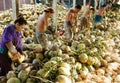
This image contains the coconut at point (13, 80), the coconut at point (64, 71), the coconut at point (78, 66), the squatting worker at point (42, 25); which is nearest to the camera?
the coconut at point (13, 80)

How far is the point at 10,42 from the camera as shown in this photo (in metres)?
4.53

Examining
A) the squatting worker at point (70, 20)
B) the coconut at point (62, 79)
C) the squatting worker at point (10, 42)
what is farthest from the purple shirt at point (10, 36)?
the squatting worker at point (70, 20)

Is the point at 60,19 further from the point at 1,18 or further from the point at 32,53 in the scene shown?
the point at 32,53

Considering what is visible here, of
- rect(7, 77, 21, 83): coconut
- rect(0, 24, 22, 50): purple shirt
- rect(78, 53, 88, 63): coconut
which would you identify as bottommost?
rect(78, 53, 88, 63): coconut

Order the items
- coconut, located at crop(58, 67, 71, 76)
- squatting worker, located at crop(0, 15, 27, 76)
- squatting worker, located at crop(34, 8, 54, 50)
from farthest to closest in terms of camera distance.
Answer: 1. squatting worker, located at crop(34, 8, 54, 50)
2. squatting worker, located at crop(0, 15, 27, 76)
3. coconut, located at crop(58, 67, 71, 76)

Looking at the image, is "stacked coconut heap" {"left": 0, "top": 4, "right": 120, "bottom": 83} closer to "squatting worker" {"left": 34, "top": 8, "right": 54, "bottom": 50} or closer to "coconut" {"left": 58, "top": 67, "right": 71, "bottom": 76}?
"coconut" {"left": 58, "top": 67, "right": 71, "bottom": 76}

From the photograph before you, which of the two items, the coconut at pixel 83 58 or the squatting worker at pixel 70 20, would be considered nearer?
the coconut at pixel 83 58

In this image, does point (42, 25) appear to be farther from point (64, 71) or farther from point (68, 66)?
point (64, 71)

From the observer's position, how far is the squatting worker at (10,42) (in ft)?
14.6

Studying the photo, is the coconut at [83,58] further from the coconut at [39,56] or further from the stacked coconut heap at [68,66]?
the coconut at [39,56]

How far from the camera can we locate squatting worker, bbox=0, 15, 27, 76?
4.46 metres

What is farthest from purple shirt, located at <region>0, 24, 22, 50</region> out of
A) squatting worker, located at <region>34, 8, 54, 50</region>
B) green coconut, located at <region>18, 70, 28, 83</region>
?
squatting worker, located at <region>34, 8, 54, 50</region>

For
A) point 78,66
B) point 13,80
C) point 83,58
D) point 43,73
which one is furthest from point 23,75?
point 83,58

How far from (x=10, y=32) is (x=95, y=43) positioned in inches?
98.3
